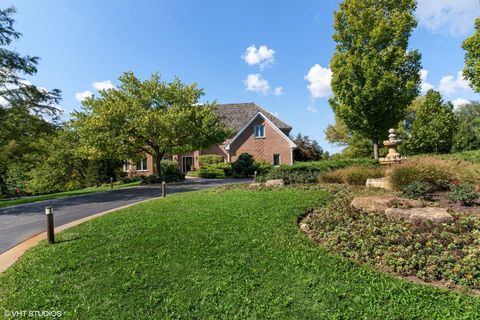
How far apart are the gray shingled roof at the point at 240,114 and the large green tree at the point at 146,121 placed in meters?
11.4

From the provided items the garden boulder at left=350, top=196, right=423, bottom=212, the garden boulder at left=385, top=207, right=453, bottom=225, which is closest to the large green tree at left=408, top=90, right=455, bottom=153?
the garden boulder at left=350, top=196, right=423, bottom=212

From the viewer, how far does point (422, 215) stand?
588 centimetres

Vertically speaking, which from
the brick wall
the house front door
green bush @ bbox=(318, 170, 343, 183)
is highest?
the brick wall

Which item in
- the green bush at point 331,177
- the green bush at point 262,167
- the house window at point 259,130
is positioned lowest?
the green bush at point 331,177

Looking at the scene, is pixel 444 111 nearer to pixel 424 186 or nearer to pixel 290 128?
pixel 290 128

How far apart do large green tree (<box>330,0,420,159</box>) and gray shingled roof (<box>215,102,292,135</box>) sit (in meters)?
15.2

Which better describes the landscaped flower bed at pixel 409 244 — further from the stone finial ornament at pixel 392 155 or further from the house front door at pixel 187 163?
the house front door at pixel 187 163

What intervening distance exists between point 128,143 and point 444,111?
28.4 m

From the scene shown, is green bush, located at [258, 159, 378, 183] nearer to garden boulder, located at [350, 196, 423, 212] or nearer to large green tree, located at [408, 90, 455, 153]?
garden boulder, located at [350, 196, 423, 212]

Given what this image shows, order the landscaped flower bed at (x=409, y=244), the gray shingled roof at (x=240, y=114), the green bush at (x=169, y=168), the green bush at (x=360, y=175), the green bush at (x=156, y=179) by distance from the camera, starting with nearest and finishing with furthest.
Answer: the landscaped flower bed at (x=409, y=244) → the green bush at (x=360, y=175) → the green bush at (x=156, y=179) → the green bush at (x=169, y=168) → the gray shingled roof at (x=240, y=114)

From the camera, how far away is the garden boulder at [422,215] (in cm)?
568

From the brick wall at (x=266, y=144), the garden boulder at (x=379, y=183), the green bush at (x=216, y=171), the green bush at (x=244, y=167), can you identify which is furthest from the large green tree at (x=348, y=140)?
the garden boulder at (x=379, y=183)

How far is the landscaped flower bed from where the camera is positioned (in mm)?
4129

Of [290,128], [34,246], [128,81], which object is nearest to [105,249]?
[34,246]
